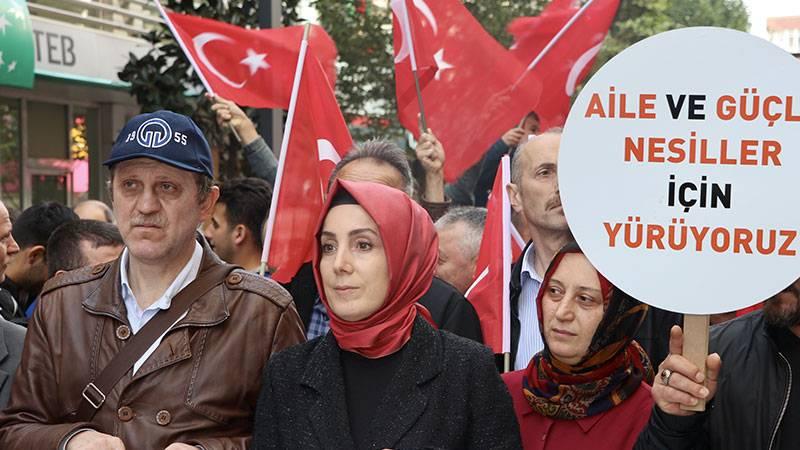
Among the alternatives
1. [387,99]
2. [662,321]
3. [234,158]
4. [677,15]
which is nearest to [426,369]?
[662,321]

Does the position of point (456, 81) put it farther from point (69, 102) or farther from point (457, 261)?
point (69, 102)

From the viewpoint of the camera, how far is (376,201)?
3.02m

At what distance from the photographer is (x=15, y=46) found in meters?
10.5

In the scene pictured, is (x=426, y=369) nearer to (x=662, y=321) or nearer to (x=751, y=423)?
(x=751, y=423)

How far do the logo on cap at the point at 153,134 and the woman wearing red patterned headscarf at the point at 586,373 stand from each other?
1.27 m


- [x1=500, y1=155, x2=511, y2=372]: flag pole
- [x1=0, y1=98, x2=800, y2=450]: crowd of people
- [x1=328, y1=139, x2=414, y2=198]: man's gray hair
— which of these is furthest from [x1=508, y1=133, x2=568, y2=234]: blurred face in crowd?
[x1=0, y1=98, x2=800, y2=450]: crowd of people

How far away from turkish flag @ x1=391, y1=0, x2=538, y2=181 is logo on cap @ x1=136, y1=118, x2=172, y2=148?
3.16 m

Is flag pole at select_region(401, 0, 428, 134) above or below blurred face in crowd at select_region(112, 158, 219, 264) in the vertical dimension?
above

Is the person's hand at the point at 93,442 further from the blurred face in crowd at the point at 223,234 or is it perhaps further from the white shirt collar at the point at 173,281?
the blurred face in crowd at the point at 223,234

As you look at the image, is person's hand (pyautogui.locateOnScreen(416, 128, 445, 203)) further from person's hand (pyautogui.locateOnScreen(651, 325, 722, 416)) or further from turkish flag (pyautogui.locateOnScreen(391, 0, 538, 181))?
person's hand (pyautogui.locateOnScreen(651, 325, 722, 416))

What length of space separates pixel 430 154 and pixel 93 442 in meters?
3.29

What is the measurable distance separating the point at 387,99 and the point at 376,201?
15.1 m

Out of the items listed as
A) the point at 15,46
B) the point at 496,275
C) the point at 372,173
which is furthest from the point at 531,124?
the point at 15,46

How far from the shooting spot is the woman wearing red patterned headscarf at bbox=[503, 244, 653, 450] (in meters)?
3.32
